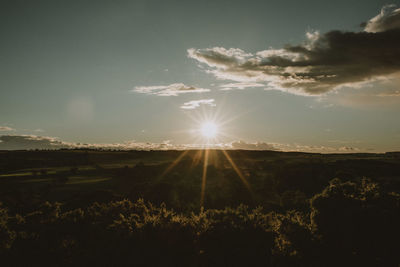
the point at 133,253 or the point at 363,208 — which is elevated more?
the point at 363,208

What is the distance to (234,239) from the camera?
18.9m

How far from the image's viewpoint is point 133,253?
18.3m

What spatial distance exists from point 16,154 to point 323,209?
20337 centimetres

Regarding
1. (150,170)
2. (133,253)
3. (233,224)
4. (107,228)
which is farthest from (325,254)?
(150,170)

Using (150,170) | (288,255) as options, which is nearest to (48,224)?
(288,255)

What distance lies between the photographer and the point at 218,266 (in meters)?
17.2

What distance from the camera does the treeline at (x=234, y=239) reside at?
17156 millimetres

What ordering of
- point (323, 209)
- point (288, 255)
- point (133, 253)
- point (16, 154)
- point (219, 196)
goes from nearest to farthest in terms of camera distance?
point (288, 255) → point (133, 253) → point (323, 209) → point (219, 196) → point (16, 154)

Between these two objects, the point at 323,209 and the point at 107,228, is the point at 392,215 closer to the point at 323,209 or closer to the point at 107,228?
the point at 323,209

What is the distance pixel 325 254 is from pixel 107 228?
587 inches

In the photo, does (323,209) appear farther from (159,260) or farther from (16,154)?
(16,154)

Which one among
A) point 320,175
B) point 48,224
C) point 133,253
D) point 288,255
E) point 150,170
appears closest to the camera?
point 288,255

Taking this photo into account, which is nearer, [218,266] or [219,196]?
[218,266]

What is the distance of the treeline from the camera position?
17.2 metres
